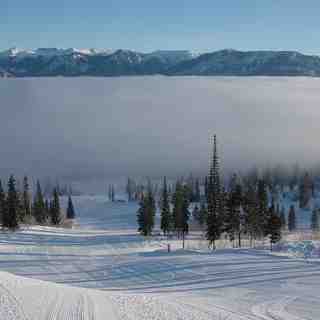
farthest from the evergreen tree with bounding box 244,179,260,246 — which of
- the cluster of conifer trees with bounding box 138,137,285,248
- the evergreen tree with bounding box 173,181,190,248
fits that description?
the evergreen tree with bounding box 173,181,190,248

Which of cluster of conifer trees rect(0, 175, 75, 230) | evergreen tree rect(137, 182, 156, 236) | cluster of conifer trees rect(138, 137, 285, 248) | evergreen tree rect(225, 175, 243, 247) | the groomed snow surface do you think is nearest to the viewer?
the groomed snow surface

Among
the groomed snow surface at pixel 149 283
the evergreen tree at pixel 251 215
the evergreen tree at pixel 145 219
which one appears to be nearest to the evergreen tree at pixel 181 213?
the evergreen tree at pixel 145 219

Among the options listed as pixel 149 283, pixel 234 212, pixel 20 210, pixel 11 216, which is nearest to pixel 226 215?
pixel 234 212

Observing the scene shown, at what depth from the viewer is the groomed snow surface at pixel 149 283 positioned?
88.5 feet

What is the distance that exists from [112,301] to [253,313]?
736 cm

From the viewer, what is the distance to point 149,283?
39812 mm

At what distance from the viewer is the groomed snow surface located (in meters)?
27.0

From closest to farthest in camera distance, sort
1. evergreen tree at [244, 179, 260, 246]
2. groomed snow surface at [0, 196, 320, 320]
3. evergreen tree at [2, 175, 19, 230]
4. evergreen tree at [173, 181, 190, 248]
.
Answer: groomed snow surface at [0, 196, 320, 320], evergreen tree at [244, 179, 260, 246], evergreen tree at [173, 181, 190, 248], evergreen tree at [2, 175, 19, 230]

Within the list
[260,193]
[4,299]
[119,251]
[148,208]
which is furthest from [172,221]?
[4,299]

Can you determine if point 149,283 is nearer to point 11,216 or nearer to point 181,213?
point 181,213

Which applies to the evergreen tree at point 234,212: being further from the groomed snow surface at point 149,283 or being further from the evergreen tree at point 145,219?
the evergreen tree at point 145,219

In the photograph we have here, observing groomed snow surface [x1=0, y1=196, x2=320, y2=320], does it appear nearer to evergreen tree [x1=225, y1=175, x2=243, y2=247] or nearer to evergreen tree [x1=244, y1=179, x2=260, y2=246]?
evergreen tree [x1=225, y1=175, x2=243, y2=247]

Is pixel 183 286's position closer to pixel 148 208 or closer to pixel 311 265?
pixel 311 265

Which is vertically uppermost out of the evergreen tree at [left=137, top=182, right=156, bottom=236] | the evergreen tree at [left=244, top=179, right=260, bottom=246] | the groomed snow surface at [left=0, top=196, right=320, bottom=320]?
the groomed snow surface at [left=0, top=196, right=320, bottom=320]
